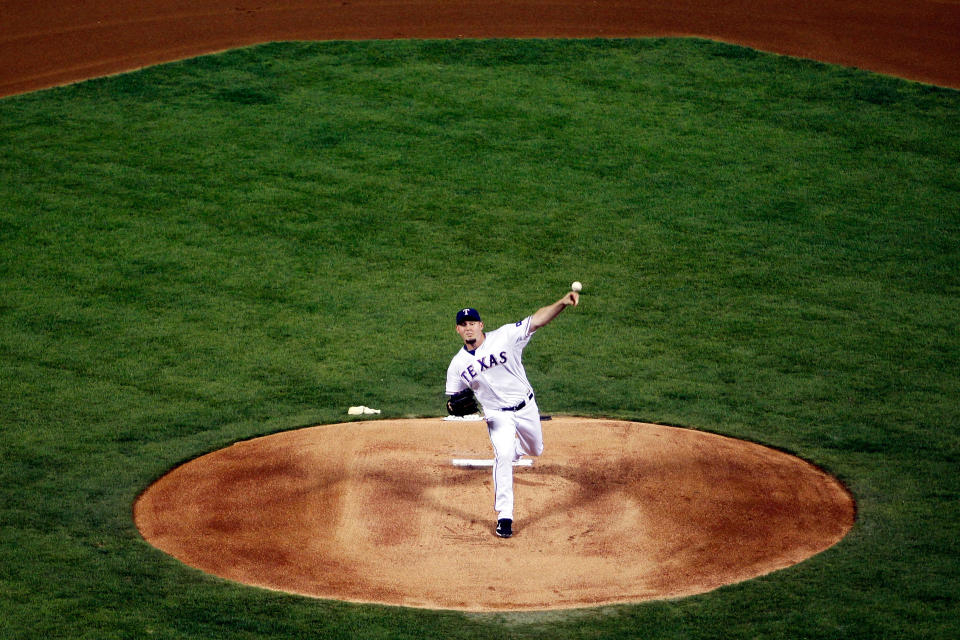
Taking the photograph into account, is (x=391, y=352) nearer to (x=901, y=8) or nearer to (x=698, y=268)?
(x=698, y=268)

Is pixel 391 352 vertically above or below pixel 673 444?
above

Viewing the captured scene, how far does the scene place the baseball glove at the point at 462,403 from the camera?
26.9ft

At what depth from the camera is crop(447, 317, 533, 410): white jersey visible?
8.13 m

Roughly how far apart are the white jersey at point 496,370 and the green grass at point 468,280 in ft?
6.10

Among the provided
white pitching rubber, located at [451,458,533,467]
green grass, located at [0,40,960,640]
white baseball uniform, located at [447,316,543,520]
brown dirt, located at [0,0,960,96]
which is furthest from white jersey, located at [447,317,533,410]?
brown dirt, located at [0,0,960,96]

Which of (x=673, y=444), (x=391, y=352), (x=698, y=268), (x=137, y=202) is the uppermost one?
(x=137, y=202)

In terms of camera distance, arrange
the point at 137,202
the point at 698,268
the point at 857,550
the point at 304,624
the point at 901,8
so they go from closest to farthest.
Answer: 1. the point at 304,624
2. the point at 857,550
3. the point at 698,268
4. the point at 137,202
5. the point at 901,8

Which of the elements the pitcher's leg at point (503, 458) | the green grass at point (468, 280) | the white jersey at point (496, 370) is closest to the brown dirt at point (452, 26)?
the green grass at point (468, 280)

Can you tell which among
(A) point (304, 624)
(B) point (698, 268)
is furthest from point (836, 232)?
(A) point (304, 624)

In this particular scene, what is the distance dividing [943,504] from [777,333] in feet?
Result: 13.4

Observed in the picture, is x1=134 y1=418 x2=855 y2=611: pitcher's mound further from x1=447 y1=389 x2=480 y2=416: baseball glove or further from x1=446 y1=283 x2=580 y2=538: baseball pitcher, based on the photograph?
x1=447 y1=389 x2=480 y2=416: baseball glove

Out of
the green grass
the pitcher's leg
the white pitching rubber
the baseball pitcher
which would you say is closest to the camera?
the green grass

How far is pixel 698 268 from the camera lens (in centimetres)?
1377

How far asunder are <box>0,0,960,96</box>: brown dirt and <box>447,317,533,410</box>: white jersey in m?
12.7
